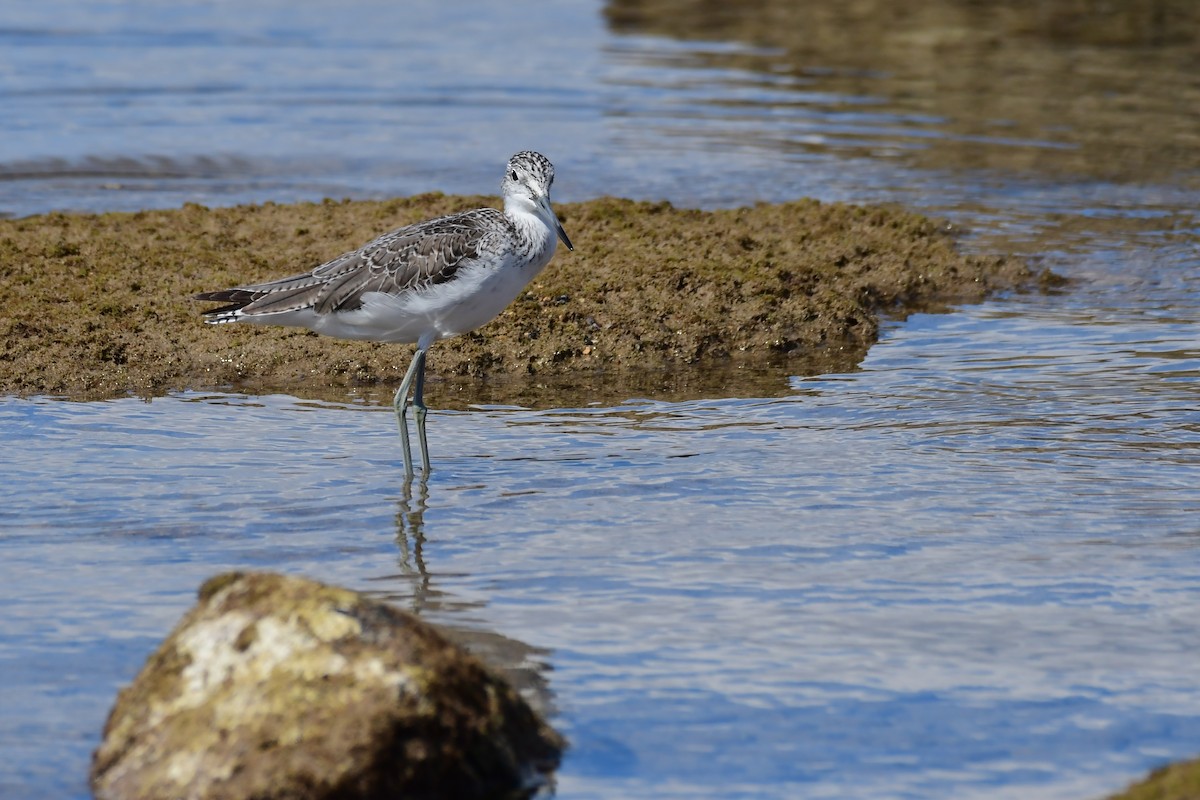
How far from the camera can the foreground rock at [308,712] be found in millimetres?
4512

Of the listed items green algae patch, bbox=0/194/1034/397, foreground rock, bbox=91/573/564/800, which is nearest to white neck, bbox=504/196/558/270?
green algae patch, bbox=0/194/1034/397

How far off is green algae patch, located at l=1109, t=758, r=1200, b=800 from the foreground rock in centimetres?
175

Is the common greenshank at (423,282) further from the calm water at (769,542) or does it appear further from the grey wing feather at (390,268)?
the calm water at (769,542)

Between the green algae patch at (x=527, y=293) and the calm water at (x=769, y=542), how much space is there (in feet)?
1.40

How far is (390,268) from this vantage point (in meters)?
8.03

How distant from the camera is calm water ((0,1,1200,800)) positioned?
203 inches

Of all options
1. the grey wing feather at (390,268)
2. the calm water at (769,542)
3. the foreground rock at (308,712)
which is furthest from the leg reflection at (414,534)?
the foreground rock at (308,712)

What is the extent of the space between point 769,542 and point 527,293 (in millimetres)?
4127

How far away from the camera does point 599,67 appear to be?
23.0 m

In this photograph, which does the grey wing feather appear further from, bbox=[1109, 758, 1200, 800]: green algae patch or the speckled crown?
bbox=[1109, 758, 1200, 800]: green algae patch

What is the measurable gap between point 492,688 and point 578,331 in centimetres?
550

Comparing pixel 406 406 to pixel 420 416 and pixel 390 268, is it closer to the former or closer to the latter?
pixel 420 416

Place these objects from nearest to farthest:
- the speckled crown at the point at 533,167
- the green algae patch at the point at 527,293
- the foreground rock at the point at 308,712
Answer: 1. the foreground rock at the point at 308,712
2. the speckled crown at the point at 533,167
3. the green algae patch at the point at 527,293

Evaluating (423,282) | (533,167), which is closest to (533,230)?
(533,167)
